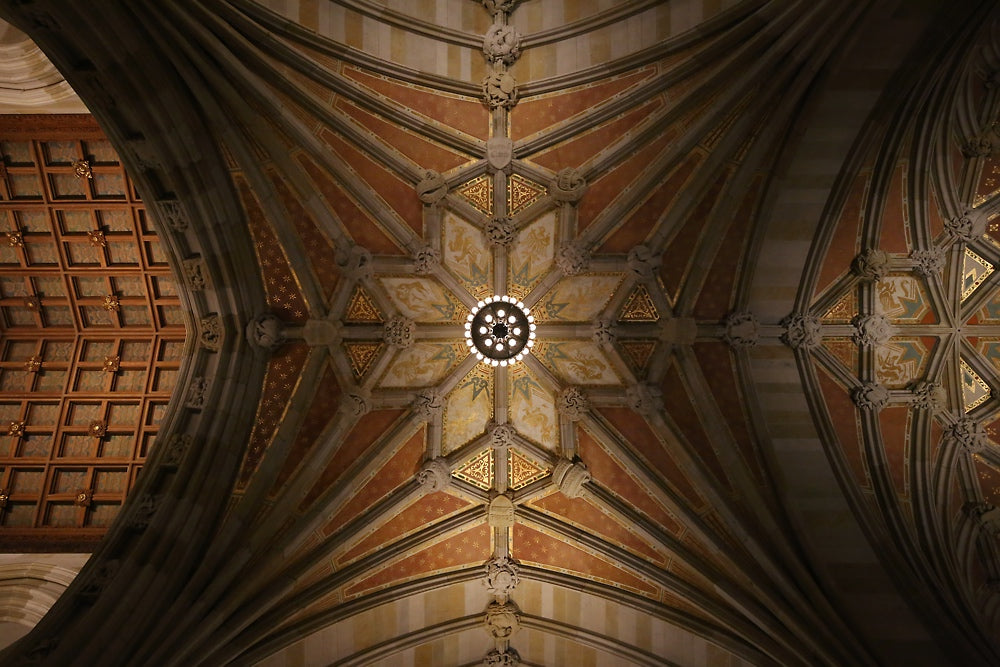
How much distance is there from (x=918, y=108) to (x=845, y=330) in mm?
3217

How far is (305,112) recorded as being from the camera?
8.66 metres

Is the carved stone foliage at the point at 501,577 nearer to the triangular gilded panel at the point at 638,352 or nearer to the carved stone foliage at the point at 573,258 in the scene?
the triangular gilded panel at the point at 638,352

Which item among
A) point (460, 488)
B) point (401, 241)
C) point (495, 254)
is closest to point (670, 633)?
point (460, 488)

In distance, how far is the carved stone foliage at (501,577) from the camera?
378 inches

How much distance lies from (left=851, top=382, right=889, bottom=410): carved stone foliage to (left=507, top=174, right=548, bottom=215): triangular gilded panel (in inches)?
222

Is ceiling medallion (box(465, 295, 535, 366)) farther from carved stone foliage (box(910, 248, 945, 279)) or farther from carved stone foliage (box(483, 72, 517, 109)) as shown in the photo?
carved stone foliage (box(910, 248, 945, 279))

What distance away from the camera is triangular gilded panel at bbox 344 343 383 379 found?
31.4ft

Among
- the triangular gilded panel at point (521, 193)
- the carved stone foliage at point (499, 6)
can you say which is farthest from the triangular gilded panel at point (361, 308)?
the carved stone foliage at point (499, 6)

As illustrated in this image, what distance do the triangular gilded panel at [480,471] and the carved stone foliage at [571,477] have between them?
1074 millimetres

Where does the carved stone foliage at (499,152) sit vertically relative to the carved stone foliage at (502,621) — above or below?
above

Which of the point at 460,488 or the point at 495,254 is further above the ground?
the point at 495,254

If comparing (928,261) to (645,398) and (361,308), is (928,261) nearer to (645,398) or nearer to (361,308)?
(645,398)

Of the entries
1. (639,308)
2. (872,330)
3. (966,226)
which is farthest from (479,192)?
(966,226)

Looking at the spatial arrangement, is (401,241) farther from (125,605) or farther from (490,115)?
(125,605)
